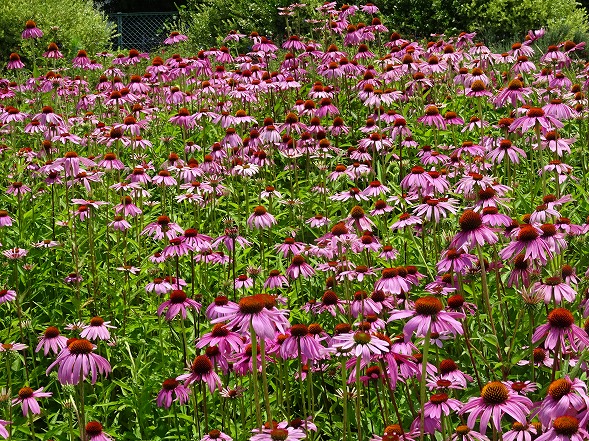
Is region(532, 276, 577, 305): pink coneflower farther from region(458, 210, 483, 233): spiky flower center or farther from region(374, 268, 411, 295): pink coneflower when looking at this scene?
region(374, 268, 411, 295): pink coneflower

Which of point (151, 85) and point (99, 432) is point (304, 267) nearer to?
point (99, 432)

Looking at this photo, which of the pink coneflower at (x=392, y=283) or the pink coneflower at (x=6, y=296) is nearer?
the pink coneflower at (x=392, y=283)

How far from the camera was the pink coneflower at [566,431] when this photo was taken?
1732 millimetres

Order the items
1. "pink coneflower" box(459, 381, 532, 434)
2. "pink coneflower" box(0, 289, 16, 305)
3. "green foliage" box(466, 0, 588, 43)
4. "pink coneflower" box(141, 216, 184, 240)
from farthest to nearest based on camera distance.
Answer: "green foliage" box(466, 0, 588, 43)
"pink coneflower" box(141, 216, 184, 240)
"pink coneflower" box(0, 289, 16, 305)
"pink coneflower" box(459, 381, 532, 434)

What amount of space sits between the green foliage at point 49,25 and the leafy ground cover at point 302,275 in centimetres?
407

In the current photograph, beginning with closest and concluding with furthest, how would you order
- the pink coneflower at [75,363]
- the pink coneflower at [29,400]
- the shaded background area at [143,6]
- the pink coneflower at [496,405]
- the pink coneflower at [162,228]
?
the pink coneflower at [496,405] < the pink coneflower at [75,363] < the pink coneflower at [29,400] < the pink coneflower at [162,228] < the shaded background area at [143,6]

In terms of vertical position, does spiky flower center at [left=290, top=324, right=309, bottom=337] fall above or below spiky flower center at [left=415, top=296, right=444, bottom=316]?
below

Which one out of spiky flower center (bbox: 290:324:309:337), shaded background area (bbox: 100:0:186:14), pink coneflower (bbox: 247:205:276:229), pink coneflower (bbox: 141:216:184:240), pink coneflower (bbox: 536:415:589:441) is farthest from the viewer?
shaded background area (bbox: 100:0:186:14)

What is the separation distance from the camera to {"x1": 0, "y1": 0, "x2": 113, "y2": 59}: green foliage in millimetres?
10906

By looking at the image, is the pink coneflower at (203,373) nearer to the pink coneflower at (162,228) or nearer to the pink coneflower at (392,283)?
the pink coneflower at (392,283)

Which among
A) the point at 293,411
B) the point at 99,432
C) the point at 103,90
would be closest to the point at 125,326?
the point at 293,411

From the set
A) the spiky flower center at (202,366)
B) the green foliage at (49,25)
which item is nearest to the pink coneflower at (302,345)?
the spiky flower center at (202,366)

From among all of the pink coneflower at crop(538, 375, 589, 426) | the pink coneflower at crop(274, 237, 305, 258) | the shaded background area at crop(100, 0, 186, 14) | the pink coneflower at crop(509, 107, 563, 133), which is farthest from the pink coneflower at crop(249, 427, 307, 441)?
the shaded background area at crop(100, 0, 186, 14)

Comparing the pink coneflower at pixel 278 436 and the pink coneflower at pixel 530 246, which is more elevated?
the pink coneflower at pixel 530 246
